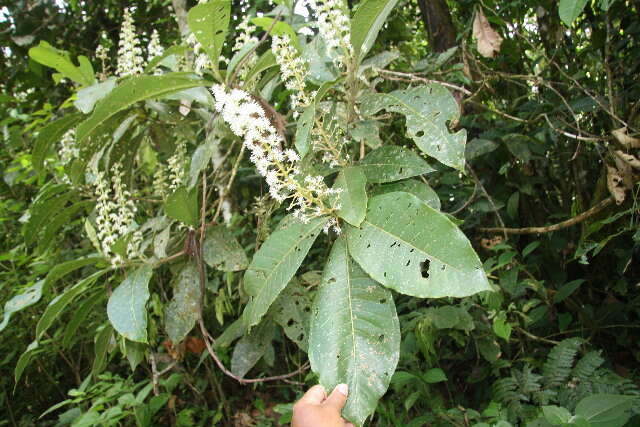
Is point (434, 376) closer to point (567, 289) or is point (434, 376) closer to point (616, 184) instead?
point (567, 289)

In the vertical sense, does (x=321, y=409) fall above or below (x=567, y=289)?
above

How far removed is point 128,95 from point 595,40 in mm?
2289

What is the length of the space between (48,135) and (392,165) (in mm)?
1348

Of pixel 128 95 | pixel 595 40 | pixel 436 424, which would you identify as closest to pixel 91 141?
pixel 128 95

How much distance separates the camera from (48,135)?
175 centimetres

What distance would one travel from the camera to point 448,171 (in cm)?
249

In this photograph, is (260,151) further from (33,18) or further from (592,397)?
(33,18)

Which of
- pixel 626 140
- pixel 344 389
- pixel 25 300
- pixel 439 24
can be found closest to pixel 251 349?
pixel 344 389

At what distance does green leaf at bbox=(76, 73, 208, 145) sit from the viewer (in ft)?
4.16

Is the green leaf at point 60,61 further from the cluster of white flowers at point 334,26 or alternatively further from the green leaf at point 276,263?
the green leaf at point 276,263

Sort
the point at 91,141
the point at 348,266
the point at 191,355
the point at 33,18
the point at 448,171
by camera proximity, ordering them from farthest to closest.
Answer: the point at 191,355
the point at 33,18
the point at 448,171
the point at 91,141
the point at 348,266

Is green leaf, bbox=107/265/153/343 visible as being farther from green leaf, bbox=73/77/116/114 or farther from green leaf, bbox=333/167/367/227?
green leaf, bbox=333/167/367/227

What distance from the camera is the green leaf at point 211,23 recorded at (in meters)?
1.30

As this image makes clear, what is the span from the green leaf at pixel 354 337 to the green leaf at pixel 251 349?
2.20ft
